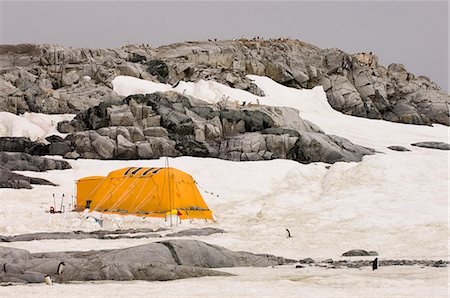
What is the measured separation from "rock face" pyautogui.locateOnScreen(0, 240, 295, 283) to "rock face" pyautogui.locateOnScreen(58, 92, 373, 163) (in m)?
35.5

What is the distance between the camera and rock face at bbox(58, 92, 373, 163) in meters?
55.2

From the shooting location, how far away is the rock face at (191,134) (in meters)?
55.2

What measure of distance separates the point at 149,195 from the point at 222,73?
50.3 metres

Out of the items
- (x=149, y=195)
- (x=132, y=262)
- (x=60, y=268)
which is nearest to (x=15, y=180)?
(x=149, y=195)

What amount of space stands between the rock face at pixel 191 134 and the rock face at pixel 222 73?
7.17 m

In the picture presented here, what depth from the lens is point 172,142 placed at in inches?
2229

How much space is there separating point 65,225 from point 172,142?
26.8m

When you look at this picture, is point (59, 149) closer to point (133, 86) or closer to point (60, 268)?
point (133, 86)

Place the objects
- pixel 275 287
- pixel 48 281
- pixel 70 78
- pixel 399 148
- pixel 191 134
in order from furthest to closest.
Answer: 1. pixel 70 78
2. pixel 399 148
3. pixel 191 134
4. pixel 48 281
5. pixel 275 287

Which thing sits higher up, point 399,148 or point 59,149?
point 399,148

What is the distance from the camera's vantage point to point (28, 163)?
49375mm

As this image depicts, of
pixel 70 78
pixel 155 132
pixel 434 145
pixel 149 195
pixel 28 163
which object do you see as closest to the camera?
pixel 149 195

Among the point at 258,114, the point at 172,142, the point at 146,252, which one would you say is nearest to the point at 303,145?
the point at 258,114

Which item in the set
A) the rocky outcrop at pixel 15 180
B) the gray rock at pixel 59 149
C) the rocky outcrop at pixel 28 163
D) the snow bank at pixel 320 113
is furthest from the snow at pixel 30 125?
the rocky outcrop at pixel 15 180
